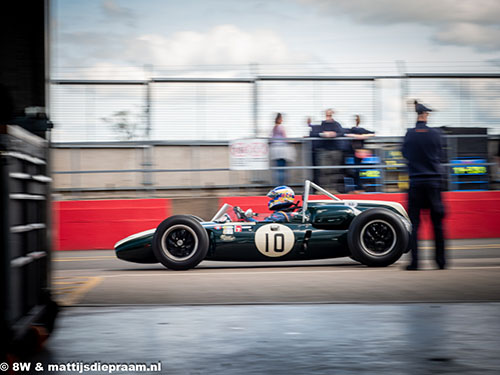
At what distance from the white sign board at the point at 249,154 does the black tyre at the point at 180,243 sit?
14.2ft

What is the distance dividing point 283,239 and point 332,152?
4670mm

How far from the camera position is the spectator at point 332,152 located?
13.4 m

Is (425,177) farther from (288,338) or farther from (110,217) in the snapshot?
(110,217)

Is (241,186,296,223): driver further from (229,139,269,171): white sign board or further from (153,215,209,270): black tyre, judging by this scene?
(229,139,269,171): white sign board

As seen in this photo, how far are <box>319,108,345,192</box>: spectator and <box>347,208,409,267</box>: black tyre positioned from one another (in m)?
4.38

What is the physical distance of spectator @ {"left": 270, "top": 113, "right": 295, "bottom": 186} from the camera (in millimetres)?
13430

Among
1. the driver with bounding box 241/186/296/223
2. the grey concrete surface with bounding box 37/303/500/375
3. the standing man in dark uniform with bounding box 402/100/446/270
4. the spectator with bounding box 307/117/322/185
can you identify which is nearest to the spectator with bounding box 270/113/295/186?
the spectator with bounding box 307/117/322/185

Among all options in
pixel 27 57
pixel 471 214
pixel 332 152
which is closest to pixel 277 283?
pixel 27 57

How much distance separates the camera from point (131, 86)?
13609mm

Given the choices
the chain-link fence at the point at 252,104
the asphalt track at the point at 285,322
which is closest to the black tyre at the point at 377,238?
the asphalt track at the point at 285,322

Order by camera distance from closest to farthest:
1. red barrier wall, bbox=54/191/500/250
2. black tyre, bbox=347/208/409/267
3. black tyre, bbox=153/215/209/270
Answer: black tyre, bbox=347/208/409/267 < black tyre, bbox=153/215/209/270 < red barrier wall, bbox=54/191/500/250

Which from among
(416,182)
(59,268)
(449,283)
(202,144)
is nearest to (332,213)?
(416,182)

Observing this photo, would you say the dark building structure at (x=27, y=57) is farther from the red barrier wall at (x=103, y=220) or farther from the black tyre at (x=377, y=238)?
the red barrier wall at (x=103, y=220)

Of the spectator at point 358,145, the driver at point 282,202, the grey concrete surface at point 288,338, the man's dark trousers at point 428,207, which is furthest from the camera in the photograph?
the spectator at point 358,145
